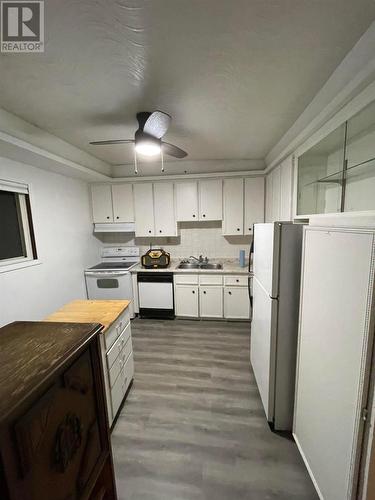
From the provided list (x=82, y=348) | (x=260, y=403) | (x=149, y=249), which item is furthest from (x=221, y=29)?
(x=149, y=249)

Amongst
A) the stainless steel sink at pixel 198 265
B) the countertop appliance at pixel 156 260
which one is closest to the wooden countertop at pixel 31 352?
the countertop appliance at pixel 156 260

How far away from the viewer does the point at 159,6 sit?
93cm

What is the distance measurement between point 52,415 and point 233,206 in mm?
3349

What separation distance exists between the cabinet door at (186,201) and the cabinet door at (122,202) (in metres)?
0.82

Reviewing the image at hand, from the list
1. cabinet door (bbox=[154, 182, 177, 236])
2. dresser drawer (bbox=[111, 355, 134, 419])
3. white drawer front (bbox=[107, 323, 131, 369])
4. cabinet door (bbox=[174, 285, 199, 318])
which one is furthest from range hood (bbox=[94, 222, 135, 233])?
dresser drawer (bbox=[111, 355, 134, 419])

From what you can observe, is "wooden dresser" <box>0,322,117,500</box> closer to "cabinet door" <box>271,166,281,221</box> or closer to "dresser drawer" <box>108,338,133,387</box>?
"dresser drawer" <box>108,338,133,387</box>

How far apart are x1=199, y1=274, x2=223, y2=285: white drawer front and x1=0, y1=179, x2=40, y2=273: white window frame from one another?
2.19 metres

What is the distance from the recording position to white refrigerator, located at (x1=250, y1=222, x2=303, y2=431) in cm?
155

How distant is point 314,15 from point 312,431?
224 centimetres

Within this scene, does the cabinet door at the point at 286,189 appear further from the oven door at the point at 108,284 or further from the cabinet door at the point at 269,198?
the oven door at the point at 108,284

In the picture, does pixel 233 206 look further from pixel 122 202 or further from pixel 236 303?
pixel 122 202

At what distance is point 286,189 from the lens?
7.98 feet

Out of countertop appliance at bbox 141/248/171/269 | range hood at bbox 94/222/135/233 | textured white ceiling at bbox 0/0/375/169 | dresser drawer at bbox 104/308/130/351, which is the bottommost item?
dresser drawer at bbox 104/308/130/351

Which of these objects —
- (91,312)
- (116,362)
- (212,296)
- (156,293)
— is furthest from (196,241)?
(116,362)
